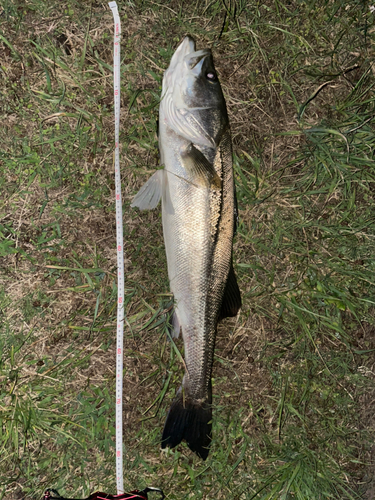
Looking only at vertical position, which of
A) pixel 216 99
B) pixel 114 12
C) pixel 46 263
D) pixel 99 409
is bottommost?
pixel 99 409

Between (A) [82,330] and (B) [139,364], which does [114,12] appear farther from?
(B) [139,364]

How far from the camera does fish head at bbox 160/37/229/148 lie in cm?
271

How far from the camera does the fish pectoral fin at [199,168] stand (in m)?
2.67

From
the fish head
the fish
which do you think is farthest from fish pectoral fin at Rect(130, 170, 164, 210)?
the fish head

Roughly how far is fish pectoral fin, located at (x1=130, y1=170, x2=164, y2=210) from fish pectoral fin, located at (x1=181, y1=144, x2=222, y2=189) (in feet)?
1.00

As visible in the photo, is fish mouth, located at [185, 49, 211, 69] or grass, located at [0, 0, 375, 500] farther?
grass, located at [0, 0, 375, 500]

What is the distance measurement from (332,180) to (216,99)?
1315mm

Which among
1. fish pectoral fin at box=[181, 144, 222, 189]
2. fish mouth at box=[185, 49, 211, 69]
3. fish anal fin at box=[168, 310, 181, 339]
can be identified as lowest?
fish anal fin at box=[168, 310, 181, 339]

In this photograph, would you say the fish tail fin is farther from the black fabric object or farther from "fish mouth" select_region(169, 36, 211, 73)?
"fish mouth" select_region(169, 36, 211, 73)

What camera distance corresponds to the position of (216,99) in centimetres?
275

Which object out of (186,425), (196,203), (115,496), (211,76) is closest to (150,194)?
(196,203)

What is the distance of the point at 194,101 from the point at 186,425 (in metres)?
2.55

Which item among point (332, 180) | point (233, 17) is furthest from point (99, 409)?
point (233, 17)

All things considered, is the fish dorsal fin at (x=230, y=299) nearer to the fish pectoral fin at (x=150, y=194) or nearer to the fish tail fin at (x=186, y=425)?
the fish tail fin at (x=186, y=425)
